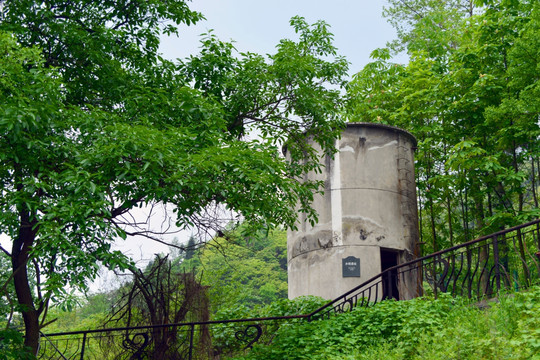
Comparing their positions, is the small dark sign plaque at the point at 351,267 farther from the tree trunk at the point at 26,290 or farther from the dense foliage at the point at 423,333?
the tree trunk at the point at 26,290

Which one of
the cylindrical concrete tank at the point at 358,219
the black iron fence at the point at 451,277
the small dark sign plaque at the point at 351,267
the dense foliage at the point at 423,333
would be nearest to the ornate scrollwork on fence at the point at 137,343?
the dense foliage at the point at 423,333

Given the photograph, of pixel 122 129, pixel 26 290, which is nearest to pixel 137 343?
pixel 26 290

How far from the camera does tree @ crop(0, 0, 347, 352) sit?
694cm

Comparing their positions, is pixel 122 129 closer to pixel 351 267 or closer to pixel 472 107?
pixel 351 267

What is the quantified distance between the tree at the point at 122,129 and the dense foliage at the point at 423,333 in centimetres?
210

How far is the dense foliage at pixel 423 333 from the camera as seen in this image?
6.22 metres

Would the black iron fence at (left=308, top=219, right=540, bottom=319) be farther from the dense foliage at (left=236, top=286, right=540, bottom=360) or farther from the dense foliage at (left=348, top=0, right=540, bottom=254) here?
the dense foliage at (left=348, top=0, right=540, bottom=254)

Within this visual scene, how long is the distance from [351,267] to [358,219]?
1216 mm

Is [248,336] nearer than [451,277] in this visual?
Yes

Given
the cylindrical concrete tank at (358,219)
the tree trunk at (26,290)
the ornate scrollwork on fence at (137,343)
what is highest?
the cylindrical concrete tank at (358,219)

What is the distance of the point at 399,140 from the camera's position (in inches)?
594

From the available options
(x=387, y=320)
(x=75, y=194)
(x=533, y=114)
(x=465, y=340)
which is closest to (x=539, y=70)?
(x=533, y=114)

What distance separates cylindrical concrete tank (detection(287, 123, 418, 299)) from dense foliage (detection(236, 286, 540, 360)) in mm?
3659

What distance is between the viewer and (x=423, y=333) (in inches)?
292
